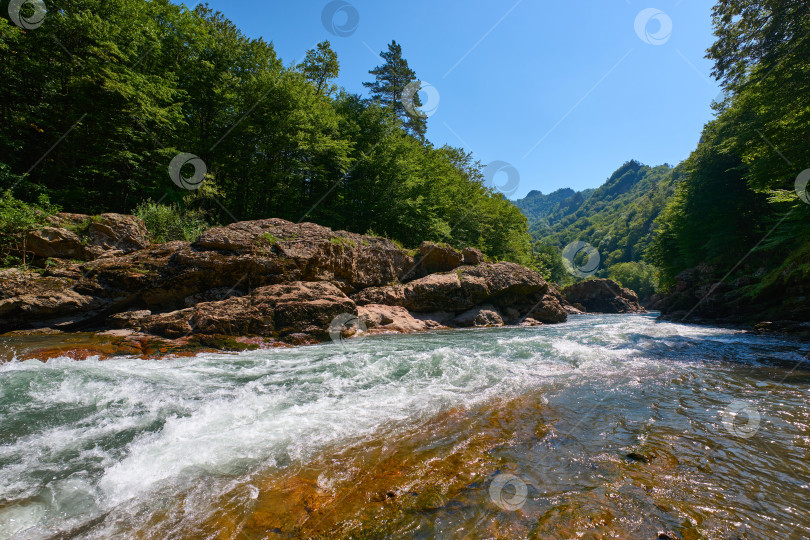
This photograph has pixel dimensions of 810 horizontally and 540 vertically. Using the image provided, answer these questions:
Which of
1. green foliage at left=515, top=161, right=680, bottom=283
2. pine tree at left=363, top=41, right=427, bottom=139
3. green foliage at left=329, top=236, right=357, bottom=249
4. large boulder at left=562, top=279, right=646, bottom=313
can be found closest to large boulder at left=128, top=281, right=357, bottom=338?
green foliage at left=329, top=236, right=357, bottom=249

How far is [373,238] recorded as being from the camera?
15703mm

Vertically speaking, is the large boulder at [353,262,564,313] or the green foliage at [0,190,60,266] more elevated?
the green foliage at [0,190,60,266]

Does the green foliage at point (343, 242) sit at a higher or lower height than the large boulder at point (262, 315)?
higher

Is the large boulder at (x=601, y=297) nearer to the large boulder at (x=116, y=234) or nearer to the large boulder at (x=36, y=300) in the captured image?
the large boulder at (x=116, y=234)

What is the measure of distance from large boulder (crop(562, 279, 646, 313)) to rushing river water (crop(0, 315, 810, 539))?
3750 cm

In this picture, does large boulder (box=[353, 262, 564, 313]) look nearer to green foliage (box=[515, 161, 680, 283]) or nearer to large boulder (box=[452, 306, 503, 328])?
large boulder (box=[452, 306, 503, 328])

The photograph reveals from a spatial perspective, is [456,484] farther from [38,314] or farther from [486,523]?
[38,314]

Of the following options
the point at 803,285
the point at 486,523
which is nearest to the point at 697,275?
the point at 803,285

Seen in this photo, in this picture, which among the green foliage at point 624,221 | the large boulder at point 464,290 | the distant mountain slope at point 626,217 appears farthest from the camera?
the distant mountain slope at point 626,217

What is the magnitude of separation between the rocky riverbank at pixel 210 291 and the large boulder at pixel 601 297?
99.9ft

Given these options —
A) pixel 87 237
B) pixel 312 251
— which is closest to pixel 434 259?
pixel 312 251

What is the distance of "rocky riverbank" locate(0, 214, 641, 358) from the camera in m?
7.86

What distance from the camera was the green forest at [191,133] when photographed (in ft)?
41.3

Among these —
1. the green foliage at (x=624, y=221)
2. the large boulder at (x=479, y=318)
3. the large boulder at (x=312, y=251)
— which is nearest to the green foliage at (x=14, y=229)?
the large boulder at (x=312, y=251)
